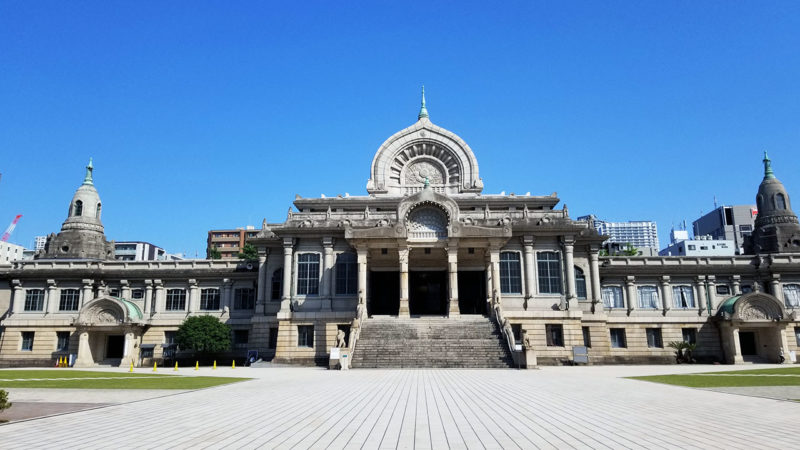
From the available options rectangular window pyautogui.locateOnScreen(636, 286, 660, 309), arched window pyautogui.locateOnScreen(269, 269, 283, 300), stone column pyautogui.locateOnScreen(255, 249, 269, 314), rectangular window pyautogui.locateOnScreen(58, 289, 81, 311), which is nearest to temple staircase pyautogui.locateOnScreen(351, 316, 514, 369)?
arched window pyautogui.locateOnScreen(269, 269, 283, 300)

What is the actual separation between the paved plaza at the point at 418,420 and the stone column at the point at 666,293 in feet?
113

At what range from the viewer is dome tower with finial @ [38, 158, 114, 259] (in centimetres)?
6016

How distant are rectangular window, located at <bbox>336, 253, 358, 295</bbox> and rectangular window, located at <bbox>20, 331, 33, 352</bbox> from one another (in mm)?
29429

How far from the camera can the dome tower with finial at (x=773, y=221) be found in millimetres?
57000

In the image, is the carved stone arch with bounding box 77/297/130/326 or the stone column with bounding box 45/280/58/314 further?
the stone column with bounding box 45/280/58/314

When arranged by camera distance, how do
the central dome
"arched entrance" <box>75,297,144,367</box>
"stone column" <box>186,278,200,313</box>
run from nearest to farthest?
1. "arched entrance" <box>75,297,144,367</box>
2. "stone column" <box>186,278,200,313</box>
3. the central dome

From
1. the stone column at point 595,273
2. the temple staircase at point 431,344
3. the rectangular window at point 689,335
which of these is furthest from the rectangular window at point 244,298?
the rectangular window at point 689,335

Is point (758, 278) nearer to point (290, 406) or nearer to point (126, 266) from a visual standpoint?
point (290, 406)

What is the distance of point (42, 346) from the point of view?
2039 inches

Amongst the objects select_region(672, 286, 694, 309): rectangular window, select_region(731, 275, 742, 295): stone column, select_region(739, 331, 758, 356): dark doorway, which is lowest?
select_region(739, 331, 758, 356): dark doorway

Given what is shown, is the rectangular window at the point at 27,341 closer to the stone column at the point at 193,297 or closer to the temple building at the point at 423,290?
the temple building at the point at 423,290

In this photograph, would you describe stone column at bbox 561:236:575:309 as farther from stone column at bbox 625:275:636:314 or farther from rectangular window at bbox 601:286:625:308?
stone column at bbox 625:275:636:314

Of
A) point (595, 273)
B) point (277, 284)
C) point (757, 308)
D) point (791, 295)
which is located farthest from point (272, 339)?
point (791, 295)

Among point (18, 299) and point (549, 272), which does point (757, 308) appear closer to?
point (549, 272)
